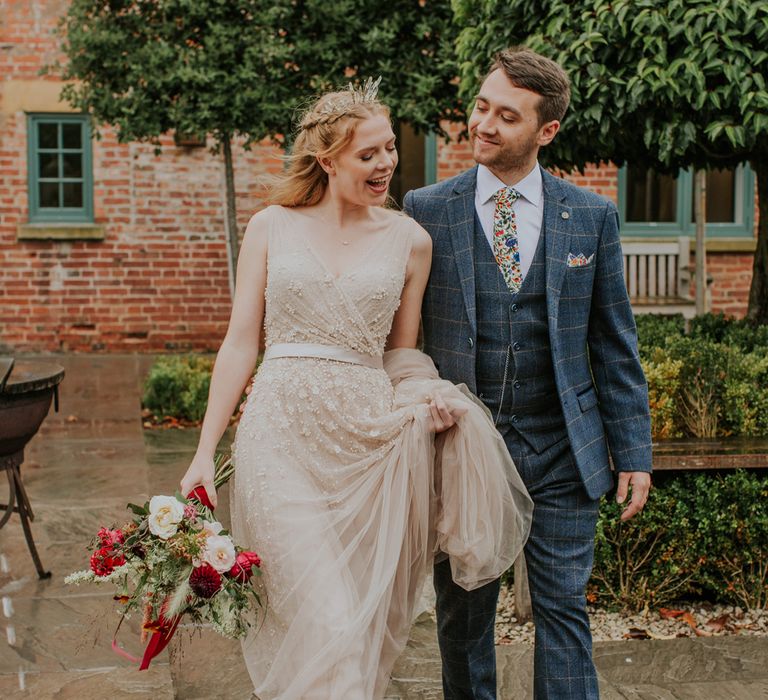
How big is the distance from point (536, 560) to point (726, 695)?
133 cm

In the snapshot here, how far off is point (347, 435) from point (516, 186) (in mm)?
905

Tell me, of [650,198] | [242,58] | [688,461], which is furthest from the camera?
[650,198]

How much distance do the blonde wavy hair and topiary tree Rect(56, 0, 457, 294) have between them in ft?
18.7

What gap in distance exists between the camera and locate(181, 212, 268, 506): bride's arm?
3.13 m

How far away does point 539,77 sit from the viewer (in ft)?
10.4

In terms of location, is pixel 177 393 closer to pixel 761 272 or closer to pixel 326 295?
pixel 761 272

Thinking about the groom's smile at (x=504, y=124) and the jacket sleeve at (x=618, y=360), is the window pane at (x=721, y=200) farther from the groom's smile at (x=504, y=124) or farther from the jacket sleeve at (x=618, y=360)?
the groom's smile at (x=504, y=124)

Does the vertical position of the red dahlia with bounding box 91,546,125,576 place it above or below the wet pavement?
above

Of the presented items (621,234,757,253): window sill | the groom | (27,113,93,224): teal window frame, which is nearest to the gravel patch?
the groom

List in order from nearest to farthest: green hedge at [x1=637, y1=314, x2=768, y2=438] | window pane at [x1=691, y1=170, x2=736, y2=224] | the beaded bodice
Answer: the beaded bodice < green hedge at [x1=637, y1=314, x2=768, y2=438] < window pane at [x1=691, y1=170, x2=736, y2=224]

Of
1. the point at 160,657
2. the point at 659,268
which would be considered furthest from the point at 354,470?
the point at 659,268

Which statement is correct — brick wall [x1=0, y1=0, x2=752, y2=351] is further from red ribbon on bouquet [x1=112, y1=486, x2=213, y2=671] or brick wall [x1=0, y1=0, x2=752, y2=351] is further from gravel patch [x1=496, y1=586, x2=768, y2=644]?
red ribbon on bouquet [x1=112, y1=486, x2=213, y2=671]

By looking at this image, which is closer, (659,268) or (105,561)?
(105,561)

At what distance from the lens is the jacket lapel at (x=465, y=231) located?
3217mm
